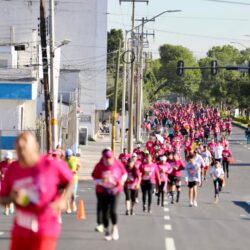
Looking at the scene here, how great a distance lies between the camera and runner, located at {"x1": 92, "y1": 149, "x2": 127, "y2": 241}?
15.8 meters

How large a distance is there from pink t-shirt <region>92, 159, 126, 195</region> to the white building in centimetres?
5499

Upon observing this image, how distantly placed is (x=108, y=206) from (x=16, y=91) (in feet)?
102

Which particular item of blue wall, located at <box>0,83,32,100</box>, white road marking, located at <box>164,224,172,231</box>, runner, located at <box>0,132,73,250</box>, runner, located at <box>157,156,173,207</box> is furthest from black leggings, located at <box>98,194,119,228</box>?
blue wall, located at <box>0,83,32,100</box>

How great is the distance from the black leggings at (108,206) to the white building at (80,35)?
54791 mm

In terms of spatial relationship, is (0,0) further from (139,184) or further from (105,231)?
(105,231)

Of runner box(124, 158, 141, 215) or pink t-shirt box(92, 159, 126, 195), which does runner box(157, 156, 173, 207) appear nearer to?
runner box(124, 158, 141, 215)

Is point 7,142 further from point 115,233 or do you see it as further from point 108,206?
point 108,206

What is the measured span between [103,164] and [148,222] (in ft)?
20.1

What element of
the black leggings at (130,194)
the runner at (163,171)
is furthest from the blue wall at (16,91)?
the black leggings at (130,194)

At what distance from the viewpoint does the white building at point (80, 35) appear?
7406 centimetres

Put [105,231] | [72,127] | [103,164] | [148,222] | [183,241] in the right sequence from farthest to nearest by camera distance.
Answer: [72,127]
[148,222]
[183,241]
[105,231]
[103,164]

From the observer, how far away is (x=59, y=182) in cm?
827

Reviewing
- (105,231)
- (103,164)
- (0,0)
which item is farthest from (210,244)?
(0,0)

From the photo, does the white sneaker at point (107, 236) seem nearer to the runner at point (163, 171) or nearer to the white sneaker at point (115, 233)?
the white sneaker at point (115, 233)
